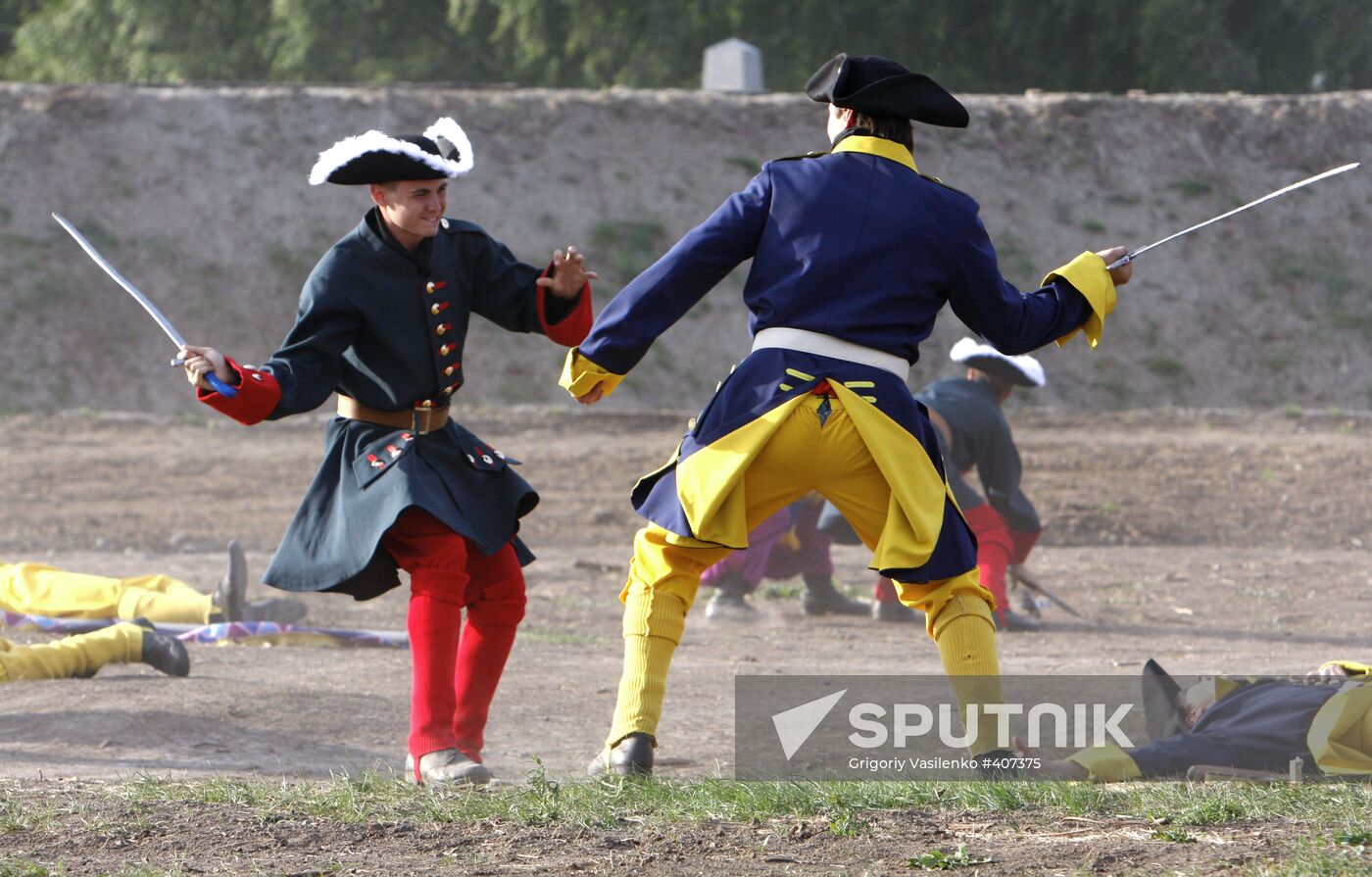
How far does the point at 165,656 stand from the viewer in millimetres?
6070

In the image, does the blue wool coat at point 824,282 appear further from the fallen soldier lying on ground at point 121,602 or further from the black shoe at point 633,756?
the fallen soldier lying on ground at point 121,602

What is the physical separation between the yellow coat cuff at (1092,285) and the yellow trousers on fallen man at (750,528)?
2.27ft

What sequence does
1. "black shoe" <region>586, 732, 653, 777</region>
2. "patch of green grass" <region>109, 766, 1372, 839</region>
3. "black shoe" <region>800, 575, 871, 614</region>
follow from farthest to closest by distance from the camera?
"black shoe" <region>800, 575, 871, 614</region>, "black shoe" <region>586, 732, 653, 777</region>, "patch of green grass" <region>109, 766, 1372, 839</region>

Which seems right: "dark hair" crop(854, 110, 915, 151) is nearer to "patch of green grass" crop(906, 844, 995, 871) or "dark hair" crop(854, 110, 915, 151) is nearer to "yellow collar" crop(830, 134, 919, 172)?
"yellow collar" crop(830, 134, 919, 172)

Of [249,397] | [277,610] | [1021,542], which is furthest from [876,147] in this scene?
[1021,542]

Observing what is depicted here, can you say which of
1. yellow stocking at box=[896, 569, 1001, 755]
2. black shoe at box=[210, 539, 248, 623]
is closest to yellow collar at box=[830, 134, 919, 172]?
yellow stocking at box=[896, 569, 1001, 755]

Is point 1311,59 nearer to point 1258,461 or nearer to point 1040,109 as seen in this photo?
point 1040,109

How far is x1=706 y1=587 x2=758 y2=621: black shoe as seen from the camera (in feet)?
27.9

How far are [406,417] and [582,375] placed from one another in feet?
2.51

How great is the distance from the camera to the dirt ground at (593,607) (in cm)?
376

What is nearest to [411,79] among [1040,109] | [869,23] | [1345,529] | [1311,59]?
[869,23]

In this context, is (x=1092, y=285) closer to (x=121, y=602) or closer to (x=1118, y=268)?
(x=1118, y=268)

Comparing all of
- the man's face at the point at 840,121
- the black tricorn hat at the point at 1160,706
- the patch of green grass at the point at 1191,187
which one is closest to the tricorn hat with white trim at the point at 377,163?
the man's face at the point at 840,121

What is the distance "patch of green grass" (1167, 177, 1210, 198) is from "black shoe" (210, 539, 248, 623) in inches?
610
